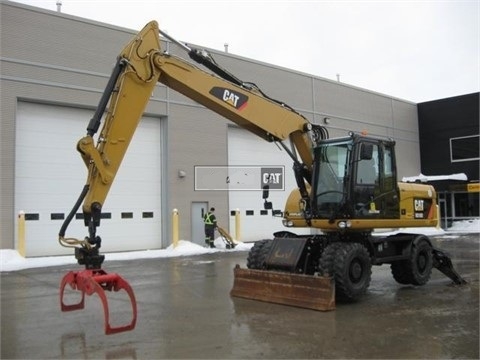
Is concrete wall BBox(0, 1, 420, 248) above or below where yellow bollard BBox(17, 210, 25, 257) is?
above

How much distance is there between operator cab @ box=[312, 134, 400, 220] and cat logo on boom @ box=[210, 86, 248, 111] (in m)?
1.77

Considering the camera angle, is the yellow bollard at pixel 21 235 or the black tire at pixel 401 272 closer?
the black tire at pixel 401 272

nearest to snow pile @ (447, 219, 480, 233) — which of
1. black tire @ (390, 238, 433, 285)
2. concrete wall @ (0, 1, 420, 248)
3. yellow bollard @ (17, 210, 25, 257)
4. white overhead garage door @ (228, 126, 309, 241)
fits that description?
concrete wall @ (0, 1, 420, 248)

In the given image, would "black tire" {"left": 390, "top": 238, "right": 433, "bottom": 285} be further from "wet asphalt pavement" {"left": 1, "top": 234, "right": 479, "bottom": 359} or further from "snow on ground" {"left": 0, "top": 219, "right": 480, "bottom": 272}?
"snow on ground" {"left": 0, "top": 219, "right": 480, "bottom": 272}

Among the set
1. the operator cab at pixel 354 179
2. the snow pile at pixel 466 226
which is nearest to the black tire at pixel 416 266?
the operator cab at pixel 354 179

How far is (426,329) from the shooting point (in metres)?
7.50

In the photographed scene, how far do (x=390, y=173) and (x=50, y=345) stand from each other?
271 inches

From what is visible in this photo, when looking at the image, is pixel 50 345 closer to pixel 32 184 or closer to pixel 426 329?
pixel 426 329

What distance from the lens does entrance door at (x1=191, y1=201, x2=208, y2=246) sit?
76.5 ft

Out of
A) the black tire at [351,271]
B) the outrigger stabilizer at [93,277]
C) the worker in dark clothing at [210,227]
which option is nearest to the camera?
the outrigger stabilizer at [93,277]

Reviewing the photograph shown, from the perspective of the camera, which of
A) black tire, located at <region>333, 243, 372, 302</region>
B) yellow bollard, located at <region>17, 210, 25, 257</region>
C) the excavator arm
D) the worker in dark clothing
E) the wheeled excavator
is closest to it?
the excavator arm

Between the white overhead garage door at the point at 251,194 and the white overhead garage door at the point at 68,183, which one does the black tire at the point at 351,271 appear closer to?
the white overhead garage door at the point at 68,183

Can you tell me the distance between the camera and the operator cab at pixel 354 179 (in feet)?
32.1

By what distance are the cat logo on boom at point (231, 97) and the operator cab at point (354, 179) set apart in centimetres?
177
